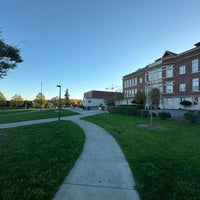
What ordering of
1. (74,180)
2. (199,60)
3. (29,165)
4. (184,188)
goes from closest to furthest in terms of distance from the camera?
(184,188)
(74,180)
(29,165)
(199,60)

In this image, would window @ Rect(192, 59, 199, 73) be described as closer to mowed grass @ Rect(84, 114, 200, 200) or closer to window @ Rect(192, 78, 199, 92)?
window @ Rect(192, 78, 199, 92)

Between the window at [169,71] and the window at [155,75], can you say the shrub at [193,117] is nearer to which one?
the window at [169,71]

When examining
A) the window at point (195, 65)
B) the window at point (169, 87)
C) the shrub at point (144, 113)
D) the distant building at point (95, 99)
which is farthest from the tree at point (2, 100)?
the window at point (195, 65)

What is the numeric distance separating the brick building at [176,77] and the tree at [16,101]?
178ft

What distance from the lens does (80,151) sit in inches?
203

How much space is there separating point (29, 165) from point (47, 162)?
19.6 inches

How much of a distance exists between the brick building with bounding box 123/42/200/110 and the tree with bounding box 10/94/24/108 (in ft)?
178

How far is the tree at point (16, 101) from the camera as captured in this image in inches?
2346

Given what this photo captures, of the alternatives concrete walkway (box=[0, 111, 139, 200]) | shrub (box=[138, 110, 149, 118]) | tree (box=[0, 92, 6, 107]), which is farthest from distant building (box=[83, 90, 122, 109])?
concrete walkway (box=[0, 111, 139, 200])

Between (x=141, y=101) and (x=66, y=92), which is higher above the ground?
(x=66, y=92)

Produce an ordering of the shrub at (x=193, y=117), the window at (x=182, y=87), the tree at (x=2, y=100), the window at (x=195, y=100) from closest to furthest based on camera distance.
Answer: the shrub at (x=193, y=117) → the window at (x=195, y=100) → the window at (x=182, y=87) → the tree at (x=2, y=100)

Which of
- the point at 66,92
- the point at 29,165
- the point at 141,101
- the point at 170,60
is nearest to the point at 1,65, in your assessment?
the point at 29,165

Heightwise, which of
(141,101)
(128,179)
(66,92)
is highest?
(66,92)

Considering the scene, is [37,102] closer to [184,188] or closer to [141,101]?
[141,101]
